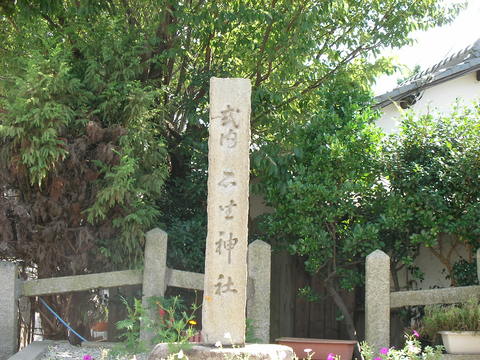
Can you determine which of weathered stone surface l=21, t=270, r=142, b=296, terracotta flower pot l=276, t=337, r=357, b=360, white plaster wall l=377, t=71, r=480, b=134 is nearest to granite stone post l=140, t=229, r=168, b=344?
weathered stone surface l=21, t=270, r=142, b=296

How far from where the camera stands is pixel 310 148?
25.0ft

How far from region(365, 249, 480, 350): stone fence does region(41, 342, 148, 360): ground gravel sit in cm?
226

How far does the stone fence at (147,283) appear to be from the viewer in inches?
249

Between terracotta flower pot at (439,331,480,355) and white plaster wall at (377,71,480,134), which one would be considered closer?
terracotta flower pot at (439,331,480,355)

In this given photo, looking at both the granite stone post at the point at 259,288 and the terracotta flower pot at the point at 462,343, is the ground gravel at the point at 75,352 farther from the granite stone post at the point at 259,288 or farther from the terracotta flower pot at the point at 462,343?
the terracotta flower pot at the point at 462,343

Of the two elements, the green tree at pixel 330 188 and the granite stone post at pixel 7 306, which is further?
the green tree at pixel 330 188

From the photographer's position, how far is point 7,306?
6.32 meters

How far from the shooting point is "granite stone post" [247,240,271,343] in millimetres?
6535

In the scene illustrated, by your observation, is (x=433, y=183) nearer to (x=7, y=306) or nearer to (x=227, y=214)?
(x=227, y=214)

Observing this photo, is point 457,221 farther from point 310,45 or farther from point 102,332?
point 102,332

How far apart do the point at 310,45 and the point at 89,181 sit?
10.1 ft

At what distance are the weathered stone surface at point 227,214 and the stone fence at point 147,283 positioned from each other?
5.15 ft

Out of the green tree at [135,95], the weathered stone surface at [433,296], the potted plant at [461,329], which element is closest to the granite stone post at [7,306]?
the green tree at [135,95]

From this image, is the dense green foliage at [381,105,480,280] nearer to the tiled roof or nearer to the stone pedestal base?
the stone pedestal base
